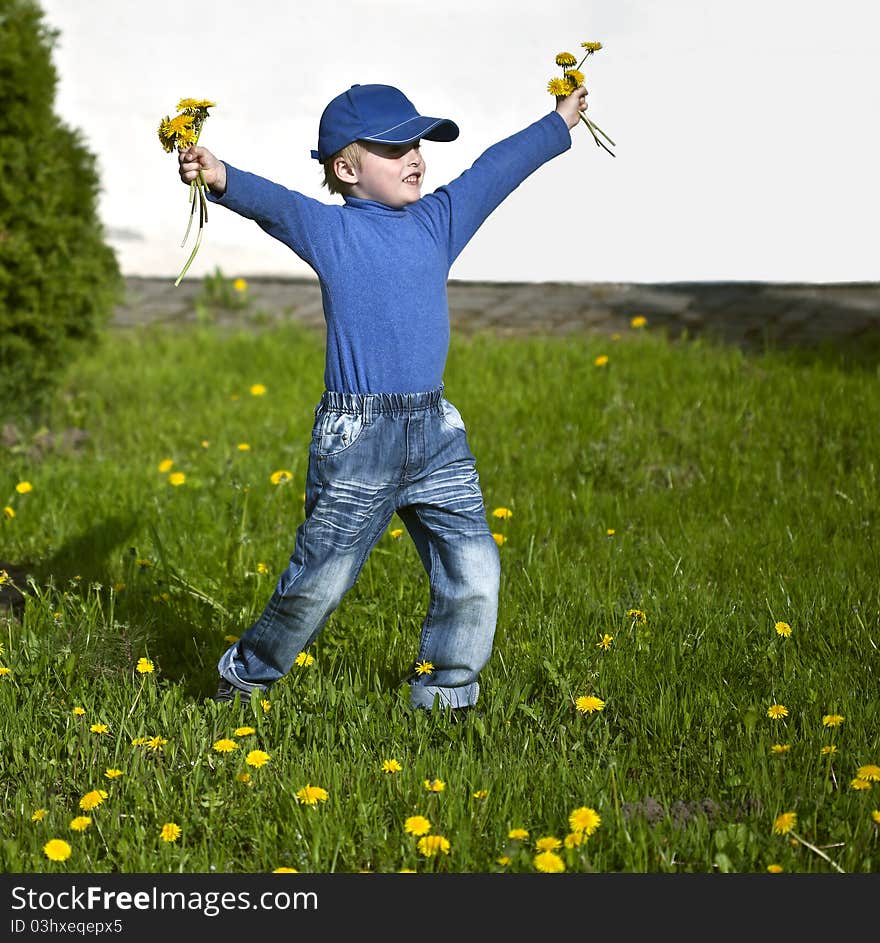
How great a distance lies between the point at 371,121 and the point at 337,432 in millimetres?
669

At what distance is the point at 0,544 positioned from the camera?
15.0 ft

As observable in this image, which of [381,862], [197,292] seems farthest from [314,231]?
[197,292]

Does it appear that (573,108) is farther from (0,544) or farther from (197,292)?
(197,292)

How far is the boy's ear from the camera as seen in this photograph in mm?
2955

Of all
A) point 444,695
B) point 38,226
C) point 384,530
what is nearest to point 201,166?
point 384,530

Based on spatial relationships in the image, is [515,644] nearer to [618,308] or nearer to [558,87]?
[558,87]

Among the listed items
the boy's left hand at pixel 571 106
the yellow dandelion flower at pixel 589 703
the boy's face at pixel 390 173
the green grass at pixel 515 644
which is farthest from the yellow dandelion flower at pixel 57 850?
the boy's left hand at pixel 571 106

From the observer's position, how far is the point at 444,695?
10.4 ft

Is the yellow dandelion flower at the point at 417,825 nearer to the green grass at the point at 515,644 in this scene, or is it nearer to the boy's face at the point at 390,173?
the green grass at the point at 515,644

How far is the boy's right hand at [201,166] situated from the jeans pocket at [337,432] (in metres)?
0.54

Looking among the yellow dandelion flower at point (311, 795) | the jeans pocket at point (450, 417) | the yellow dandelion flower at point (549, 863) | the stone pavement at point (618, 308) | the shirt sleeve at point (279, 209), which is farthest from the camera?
the stone pavement at point (618, 308)

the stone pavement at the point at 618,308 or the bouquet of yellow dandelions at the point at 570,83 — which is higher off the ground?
the bouquet of yellow dandelions at the point at 570,83

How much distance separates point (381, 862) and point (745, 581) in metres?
1.76

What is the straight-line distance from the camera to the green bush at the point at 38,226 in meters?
5.55
